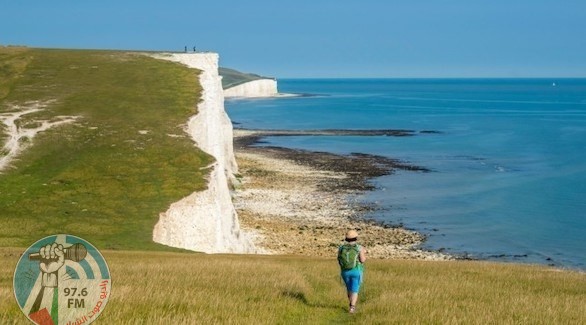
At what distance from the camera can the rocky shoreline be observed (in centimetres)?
5228

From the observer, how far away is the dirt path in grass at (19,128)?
2100 inches

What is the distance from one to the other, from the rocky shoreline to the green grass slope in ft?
28.1

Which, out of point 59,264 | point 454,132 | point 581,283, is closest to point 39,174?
point 581,283

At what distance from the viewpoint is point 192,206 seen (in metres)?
44.5

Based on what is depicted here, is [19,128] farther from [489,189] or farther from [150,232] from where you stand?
[489,189]

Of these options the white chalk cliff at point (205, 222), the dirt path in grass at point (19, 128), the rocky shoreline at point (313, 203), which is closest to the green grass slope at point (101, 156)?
the dirt path in grass at point (19, 128)

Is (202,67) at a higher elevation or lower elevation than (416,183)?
higher

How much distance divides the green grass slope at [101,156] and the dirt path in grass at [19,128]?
0.60m

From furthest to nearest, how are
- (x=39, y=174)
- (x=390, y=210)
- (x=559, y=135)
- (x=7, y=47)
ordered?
(x=559, y=135), (x=7, y=47), (x=390, y=210), (x=39, y=174)

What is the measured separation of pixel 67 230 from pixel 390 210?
34890 mm

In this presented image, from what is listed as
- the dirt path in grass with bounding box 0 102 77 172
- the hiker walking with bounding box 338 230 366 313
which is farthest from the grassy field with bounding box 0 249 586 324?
the dirt path in grass with bounding box 0 102 77 172

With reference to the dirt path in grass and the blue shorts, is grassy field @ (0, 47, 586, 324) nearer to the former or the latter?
the blue shorts

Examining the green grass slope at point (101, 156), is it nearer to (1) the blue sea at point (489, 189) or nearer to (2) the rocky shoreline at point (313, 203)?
Result: (2) the rocky shoreline at point (313, 203)

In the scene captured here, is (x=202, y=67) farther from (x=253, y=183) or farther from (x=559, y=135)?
(x=559, y=135)
